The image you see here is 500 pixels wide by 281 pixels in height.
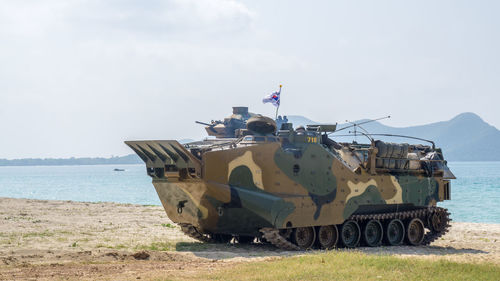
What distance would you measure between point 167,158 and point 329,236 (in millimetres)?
5190

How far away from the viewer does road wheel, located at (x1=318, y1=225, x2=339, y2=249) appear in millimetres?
21252

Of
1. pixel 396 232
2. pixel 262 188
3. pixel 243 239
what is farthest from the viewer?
pixel 396 232

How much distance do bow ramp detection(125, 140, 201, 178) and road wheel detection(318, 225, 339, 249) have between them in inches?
171

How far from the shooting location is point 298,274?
14.4 metres

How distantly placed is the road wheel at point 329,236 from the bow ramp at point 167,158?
4352 millimetres

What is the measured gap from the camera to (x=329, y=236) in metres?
21.4

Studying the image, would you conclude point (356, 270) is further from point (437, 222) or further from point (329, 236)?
point (437, 222)

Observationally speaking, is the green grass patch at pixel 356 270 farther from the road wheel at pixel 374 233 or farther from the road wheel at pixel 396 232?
the road wheel at pixel 396 232

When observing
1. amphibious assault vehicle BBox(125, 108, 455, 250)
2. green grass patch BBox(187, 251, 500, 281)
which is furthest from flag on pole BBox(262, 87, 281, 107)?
green grass patch BBox(187, 251, 500, 281)

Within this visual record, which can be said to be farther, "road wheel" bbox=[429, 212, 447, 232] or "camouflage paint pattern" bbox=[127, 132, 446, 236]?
"road wheel" bbox=[429, 212, 447, 232]

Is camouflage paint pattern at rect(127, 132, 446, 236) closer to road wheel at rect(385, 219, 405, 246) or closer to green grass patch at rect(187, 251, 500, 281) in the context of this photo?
road wheel at rect(385, 219, 405, 246)

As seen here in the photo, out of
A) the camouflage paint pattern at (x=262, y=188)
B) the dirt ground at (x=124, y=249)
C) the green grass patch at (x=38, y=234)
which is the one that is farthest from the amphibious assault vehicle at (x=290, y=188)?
the green grass patch at (x=38, y=234)

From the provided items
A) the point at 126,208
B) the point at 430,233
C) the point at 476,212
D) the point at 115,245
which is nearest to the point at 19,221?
the point at 115,245

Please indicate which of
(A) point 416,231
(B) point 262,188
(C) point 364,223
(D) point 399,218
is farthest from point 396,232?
(B) point 262,188
